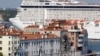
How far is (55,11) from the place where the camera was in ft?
265

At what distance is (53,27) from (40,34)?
14.6ft

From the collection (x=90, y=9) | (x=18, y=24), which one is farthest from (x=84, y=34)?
(x=90, y=9)

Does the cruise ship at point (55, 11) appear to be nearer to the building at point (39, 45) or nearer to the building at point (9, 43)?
the building at point (39, 45)

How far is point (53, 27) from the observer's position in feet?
144

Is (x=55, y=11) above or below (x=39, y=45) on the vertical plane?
below

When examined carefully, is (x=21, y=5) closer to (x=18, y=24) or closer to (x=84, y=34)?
(x=18, y=24)

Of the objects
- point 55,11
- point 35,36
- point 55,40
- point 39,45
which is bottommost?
point 55,11

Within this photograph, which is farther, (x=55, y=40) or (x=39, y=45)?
(x=55, y=40)

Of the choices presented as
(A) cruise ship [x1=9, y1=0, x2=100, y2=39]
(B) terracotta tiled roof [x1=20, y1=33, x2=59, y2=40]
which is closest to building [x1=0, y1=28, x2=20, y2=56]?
(B) terracotta tiled roof [x1=20, y1=33, x2=59, y2=40]

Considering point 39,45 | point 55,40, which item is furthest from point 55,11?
point 39,45

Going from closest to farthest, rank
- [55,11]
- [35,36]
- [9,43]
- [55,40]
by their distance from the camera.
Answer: [9,43] → [35,36] → [55,40] → [55,11]

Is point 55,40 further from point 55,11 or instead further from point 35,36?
point 55,11

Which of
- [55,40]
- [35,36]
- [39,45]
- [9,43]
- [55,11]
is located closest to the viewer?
[9,43]

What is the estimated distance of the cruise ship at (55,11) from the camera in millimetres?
80188
